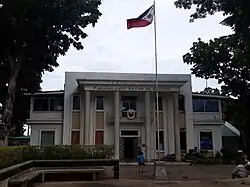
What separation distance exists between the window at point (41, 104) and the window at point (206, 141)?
13.4 metres

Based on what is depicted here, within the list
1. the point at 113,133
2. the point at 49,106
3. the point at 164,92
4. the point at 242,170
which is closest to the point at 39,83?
the point at 49,106

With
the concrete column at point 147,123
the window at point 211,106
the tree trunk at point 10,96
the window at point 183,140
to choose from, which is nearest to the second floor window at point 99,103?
the concrete column at point 147,123

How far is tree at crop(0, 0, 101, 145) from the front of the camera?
67.1ft

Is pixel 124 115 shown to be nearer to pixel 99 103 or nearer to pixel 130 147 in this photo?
pixel 99 103

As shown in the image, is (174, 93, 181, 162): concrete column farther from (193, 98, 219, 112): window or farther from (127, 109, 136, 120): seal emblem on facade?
(193, 98, 219, 112): window

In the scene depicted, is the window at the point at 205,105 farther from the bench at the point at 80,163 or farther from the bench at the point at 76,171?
the bench at the point at 76,171

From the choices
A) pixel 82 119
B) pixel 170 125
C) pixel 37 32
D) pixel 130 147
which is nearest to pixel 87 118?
pixel 82 119

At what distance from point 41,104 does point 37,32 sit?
31.8 feet

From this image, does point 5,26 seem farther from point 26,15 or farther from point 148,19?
point 148,19

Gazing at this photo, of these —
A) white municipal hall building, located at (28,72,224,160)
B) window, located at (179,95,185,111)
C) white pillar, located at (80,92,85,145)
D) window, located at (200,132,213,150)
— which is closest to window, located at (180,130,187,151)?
white municipal hall building, located at (28,72,224,160)

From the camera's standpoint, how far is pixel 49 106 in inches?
1188

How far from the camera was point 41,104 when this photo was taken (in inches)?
1195

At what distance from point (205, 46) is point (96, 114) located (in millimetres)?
10373

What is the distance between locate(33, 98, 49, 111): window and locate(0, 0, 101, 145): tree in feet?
17.9
